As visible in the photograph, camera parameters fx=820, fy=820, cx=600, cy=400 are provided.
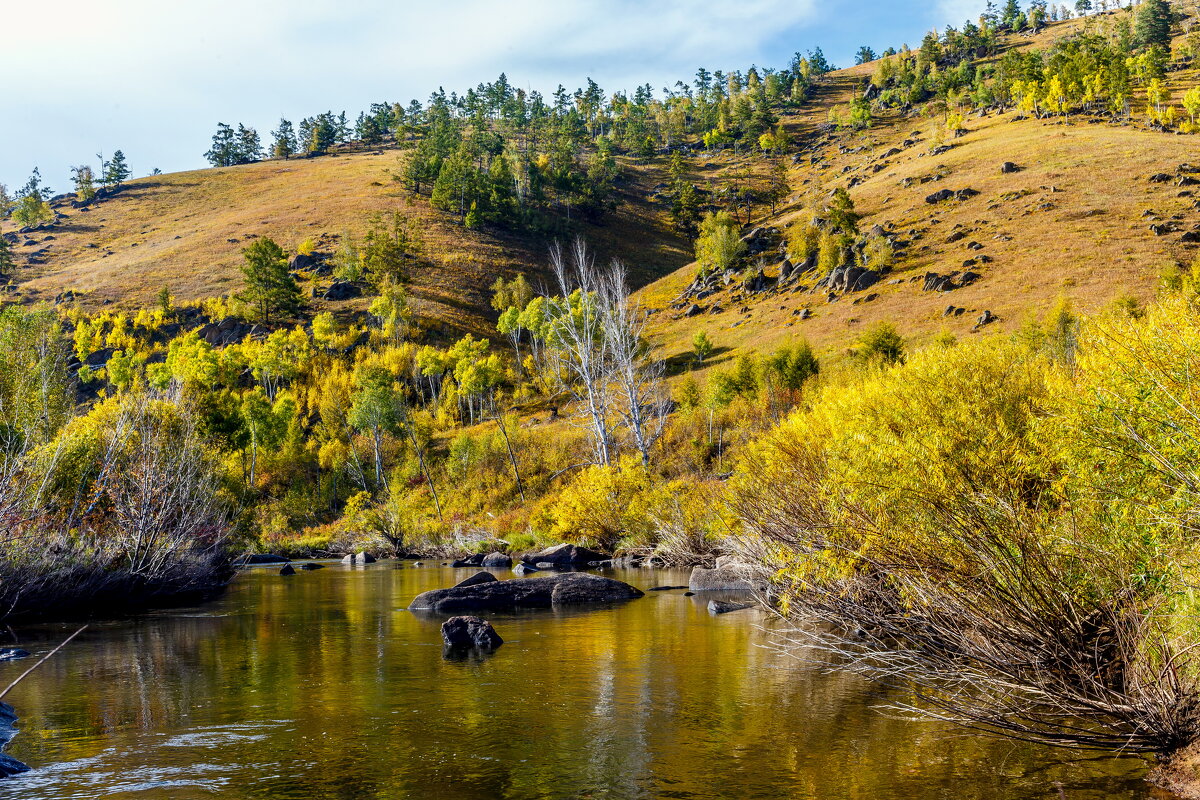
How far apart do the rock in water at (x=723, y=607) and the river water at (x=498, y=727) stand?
175cm

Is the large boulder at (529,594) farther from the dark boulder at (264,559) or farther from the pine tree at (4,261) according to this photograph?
the pine tree at (4,261)

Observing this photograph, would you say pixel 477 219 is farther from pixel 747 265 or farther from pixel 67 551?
pixel 67 551

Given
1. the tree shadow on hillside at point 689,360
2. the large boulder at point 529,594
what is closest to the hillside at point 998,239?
the tree shadow on hillside at point 689,360

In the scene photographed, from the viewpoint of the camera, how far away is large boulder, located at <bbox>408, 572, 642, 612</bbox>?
27.8m

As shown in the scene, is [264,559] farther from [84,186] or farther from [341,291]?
[84,186]

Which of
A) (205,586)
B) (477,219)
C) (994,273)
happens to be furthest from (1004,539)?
(477,219)

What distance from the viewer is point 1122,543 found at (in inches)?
399

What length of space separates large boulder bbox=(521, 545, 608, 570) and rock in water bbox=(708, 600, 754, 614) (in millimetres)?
17799

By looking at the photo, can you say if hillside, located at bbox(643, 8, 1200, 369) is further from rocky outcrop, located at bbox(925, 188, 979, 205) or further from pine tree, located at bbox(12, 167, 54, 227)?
pine tree, located at bbox(12, 167, 54, 227)

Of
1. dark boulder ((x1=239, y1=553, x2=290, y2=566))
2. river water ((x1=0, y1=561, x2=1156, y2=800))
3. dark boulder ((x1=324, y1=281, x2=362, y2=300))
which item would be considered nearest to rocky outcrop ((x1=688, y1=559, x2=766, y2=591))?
river water ((x1=0, y1=561, x2=1156, y2=800))

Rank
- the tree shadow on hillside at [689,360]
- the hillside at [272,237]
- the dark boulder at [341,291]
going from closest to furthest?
the tree shadow on hillside at [689,360], the dark boulder at [341,291], the hillside at [272,237]

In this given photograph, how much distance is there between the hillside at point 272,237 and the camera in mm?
120438

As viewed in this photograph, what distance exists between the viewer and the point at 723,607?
2517 cm

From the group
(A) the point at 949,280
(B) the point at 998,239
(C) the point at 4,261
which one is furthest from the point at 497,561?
(C) the point at 4,261
